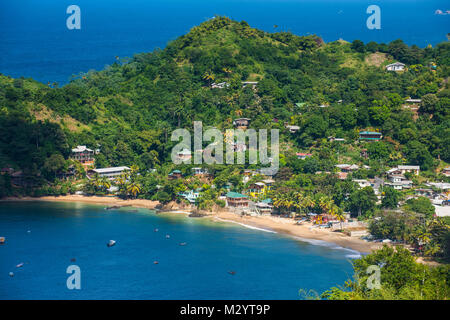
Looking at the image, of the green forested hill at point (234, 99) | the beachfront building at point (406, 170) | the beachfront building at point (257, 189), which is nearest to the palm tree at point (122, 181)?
the green forested hill at point (234, 99)

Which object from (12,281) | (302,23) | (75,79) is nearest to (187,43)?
(75,79)

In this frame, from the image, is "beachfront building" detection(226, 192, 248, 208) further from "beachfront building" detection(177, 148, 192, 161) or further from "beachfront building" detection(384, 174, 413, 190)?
"beachfront building" detection(384, 174, 413, 190)

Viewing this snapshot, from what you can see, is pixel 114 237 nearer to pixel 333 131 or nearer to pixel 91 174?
pixel 91 174

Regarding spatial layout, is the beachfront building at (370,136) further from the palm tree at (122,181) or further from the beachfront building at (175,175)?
the palm tree at (122,181)

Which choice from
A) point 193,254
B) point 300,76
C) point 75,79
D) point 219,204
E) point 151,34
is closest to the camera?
point 193,254

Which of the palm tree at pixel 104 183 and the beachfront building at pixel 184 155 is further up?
the beachfront building at pixel 184 155

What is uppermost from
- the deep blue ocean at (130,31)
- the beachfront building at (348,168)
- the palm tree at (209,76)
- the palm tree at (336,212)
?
the deep blue ocean at (130,31)

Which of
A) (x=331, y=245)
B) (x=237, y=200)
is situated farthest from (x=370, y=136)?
(x=331, y=245)
